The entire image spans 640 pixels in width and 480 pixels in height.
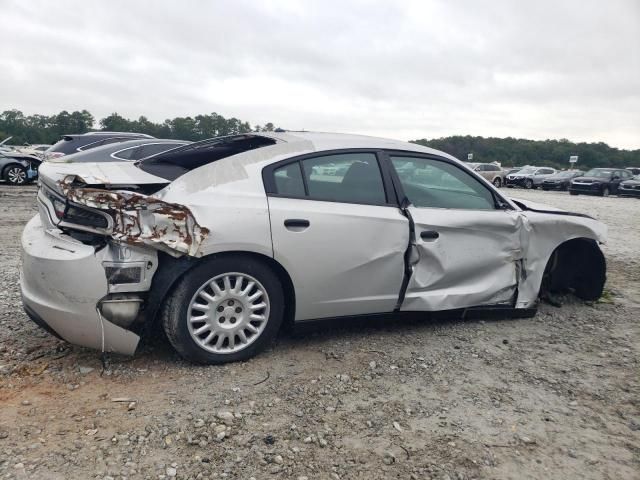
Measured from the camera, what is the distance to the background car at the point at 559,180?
97.8ft

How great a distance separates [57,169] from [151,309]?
1152 millimetres

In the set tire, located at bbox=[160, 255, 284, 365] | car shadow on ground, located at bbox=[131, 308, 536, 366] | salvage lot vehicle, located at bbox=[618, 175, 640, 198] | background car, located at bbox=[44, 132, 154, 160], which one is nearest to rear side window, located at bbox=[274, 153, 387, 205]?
tire, located at bbox=[160, 255, 284, 365]

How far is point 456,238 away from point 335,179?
1.04 meters

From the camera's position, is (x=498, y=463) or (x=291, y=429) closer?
(x=498, y=463)

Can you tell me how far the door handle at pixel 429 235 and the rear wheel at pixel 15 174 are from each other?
13956mm

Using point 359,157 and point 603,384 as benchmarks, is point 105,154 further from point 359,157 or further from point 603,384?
point 603,384

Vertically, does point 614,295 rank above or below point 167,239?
below

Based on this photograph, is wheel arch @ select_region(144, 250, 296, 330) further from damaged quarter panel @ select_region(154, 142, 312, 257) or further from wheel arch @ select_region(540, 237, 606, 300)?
wheel arch @ select_region(540, 237, 606, 300)

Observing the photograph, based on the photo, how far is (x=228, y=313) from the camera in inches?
126

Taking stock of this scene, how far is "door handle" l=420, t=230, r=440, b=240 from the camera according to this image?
3.72 m

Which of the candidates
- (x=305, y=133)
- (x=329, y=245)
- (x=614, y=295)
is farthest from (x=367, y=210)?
(x=614, y=295)

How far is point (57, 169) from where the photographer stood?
11.0ft

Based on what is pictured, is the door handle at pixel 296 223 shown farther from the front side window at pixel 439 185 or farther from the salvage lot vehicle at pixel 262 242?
the front side window at pixel 439 185

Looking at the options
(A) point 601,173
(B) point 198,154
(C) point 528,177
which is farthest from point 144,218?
(C) point 528,177
